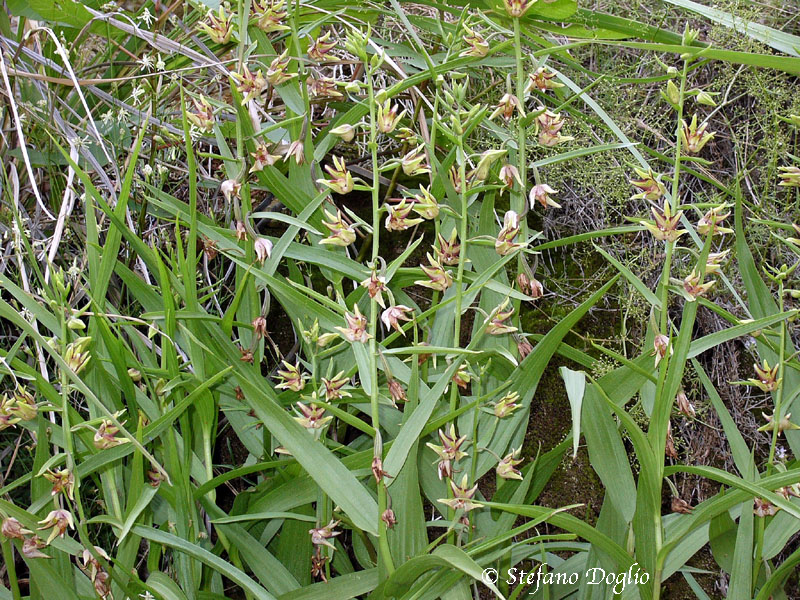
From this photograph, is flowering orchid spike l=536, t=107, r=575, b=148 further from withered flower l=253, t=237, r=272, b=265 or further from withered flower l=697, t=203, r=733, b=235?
withered flower l=253, t=237, r=272, b=265

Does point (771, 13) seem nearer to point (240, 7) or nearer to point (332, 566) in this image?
point (240, 7)

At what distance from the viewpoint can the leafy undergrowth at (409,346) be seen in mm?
723

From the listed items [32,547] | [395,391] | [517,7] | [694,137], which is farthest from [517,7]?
[32,547]

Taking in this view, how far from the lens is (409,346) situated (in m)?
0.94

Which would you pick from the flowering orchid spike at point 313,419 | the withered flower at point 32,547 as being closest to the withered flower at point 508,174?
the flowering orchid spike at point 313,419

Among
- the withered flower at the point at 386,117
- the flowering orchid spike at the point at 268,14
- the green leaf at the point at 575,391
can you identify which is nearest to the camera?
the green leaf at the point at 575,391

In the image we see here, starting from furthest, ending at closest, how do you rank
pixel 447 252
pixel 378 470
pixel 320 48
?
1. pixel 320 48
2. pixel 447 252
3. pixel 378 470

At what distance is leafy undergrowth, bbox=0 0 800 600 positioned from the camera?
2.37 ft

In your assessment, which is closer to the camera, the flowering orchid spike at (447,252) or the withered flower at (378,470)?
the withered flower at (378,470)

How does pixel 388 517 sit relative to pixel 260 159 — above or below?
below

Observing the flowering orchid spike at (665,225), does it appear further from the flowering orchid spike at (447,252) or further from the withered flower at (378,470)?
the withered flower at (378,470)

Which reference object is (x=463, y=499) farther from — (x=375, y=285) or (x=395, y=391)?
(x=375, y=285)

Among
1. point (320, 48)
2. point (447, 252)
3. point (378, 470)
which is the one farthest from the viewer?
point (320, 48)

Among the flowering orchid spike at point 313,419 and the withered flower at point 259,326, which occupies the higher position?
the withered flower at point 259,326
